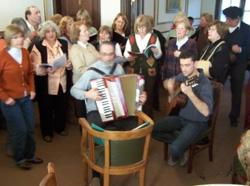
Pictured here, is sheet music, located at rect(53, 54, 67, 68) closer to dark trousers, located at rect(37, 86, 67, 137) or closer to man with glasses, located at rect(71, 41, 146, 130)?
dark trousers, located at rect(37, 86, 67, 137)

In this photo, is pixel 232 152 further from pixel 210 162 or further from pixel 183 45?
pixel 183 45

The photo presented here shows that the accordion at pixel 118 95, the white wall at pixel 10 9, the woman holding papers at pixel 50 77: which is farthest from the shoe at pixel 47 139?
the white wall at pixel 10 9

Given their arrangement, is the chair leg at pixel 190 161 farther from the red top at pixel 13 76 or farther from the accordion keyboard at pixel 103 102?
the red top at pixel 13 76

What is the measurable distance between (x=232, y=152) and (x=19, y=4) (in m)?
3.56

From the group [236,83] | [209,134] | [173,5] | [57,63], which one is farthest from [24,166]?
[173,5]

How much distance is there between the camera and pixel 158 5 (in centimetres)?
602

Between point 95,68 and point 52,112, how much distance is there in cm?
118

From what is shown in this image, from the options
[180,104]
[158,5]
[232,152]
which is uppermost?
[158,5]

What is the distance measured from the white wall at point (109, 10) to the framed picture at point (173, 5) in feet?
4.97

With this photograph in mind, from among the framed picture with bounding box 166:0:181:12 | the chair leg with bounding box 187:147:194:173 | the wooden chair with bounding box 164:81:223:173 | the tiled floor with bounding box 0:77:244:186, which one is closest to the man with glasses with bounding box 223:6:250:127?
the tiled floor with bounding box 0:77:244:186

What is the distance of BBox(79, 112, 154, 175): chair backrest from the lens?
86.8 inches

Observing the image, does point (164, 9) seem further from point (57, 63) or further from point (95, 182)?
point (95, 182)

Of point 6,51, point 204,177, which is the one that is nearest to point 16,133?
point 6,51

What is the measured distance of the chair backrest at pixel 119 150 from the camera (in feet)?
7.23
